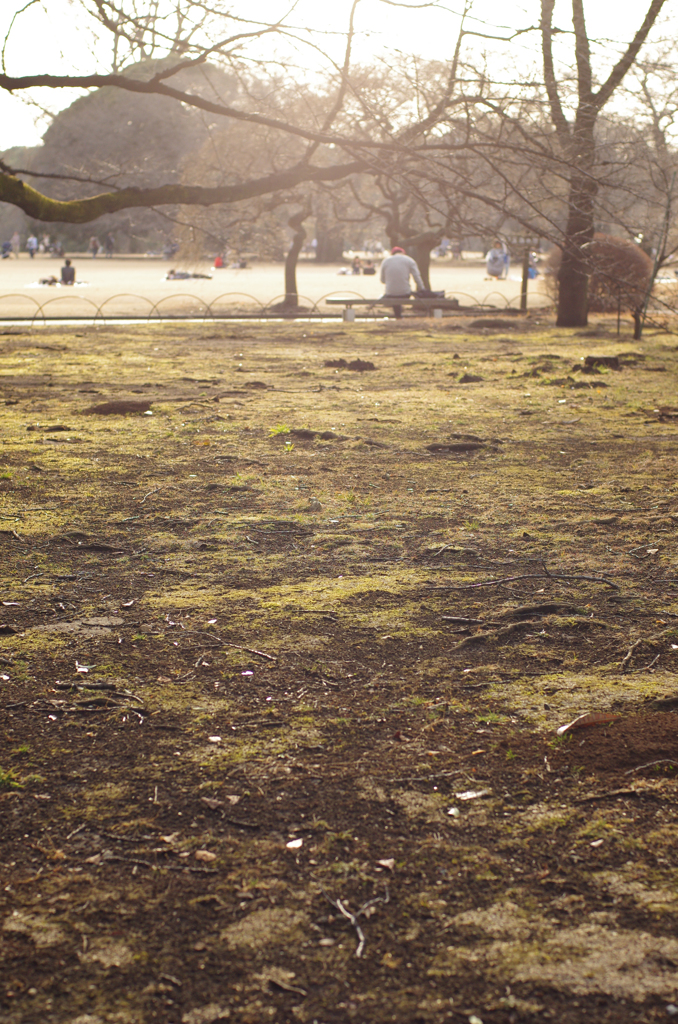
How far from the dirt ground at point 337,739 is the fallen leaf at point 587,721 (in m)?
0.08

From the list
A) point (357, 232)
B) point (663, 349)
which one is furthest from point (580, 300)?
point (357, 232)

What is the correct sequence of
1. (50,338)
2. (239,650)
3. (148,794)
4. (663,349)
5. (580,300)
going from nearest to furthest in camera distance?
(148,794) < (239,650) < (663,349) < (50,338) < (580,300)

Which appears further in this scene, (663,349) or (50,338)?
(50,338)

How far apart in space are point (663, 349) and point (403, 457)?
10648mm

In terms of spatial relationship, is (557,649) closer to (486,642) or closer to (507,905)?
(486,642)

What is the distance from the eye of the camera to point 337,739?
131 inches

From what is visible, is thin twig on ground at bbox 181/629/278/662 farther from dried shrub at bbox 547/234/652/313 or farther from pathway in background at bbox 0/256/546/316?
pathway in background at bbox 0/256/546/316

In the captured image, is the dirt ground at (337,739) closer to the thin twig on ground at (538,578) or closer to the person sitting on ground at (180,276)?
the thin twig on ground at (538,578)

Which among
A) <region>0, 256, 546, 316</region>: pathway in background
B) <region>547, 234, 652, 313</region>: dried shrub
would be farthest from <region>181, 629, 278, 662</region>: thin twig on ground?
<region>0, 256, 546, 316</region>: pathway in background

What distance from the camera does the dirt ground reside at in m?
2.26

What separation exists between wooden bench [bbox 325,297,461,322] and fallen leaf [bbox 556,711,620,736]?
19.3m

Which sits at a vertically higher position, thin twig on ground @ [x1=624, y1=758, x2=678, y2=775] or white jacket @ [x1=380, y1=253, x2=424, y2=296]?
white jacket @ [x1=380, y1=253, x2=424, y2=296]

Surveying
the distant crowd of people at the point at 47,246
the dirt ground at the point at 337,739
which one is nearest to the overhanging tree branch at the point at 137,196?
the dirt ground at the point at 337,739

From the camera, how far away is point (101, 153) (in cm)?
5478
